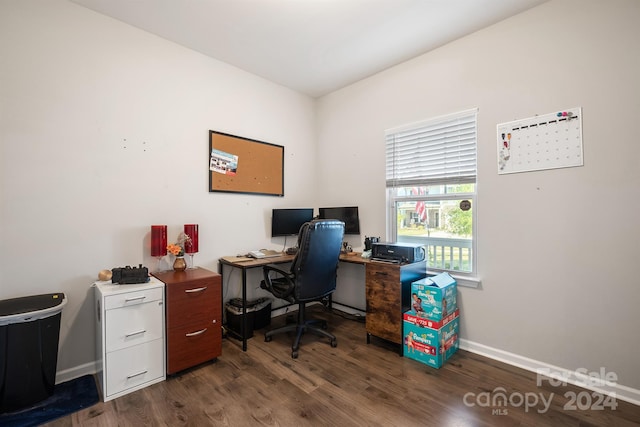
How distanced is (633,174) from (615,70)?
2.32 feet

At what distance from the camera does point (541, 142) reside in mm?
2117

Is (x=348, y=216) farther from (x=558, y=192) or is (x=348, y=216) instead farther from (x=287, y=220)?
(x=558, y=192)

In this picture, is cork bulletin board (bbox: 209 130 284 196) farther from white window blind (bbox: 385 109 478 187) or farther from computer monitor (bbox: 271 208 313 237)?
white window blind (bbox: 385 109 478 187)

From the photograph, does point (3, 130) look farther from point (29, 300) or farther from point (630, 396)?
point (630, 396)

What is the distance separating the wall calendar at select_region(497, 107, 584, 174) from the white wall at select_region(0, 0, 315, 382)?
2639mm

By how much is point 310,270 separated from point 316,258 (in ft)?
0.40

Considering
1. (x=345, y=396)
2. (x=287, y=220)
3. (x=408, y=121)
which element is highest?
(x=408, y=121)

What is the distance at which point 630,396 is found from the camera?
70.6 inches

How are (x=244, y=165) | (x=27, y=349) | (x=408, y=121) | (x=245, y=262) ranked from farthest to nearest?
(x=244, y=165) < (x=408, y=121) < (x=245, y=262) < (x=27, y=349)

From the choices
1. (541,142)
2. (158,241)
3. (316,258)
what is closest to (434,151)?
(541,142)

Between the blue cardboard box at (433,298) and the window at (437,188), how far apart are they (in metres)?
0.32

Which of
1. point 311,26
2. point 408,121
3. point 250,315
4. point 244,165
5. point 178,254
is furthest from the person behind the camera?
point 244,165

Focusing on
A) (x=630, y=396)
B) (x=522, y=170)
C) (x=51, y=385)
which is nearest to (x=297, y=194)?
(x=522, y=170)

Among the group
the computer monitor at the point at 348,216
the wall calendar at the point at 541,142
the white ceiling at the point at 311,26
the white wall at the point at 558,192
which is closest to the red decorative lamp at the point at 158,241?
the white ceiling at the point at 311,26
